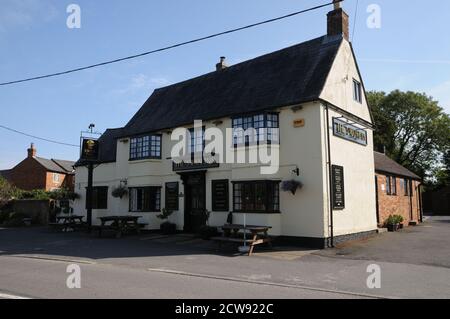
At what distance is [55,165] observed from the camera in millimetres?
52125

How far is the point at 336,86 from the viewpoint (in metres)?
16.9

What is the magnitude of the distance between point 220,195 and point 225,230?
2.08 meters

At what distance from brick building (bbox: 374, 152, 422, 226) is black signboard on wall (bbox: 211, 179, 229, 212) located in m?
9.02

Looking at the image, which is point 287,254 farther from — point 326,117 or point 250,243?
point 326,117

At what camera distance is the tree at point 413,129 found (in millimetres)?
49219

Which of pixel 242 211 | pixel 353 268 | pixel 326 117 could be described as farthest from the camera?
pixel 242 211

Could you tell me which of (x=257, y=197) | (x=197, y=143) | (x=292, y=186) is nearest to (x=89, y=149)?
(x=197, y=143)

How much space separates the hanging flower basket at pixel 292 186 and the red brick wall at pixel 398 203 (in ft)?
27.3

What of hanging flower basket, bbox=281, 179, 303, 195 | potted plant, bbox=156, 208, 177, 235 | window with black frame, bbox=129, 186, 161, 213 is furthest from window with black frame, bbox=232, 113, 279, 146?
window with black frame, bbox=129, 186, 161, 213

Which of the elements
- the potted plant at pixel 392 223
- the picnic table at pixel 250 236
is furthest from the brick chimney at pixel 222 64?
the potted plant at pixel 392 223

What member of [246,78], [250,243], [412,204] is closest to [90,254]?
[250,243]

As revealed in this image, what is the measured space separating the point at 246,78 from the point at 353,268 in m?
11.9

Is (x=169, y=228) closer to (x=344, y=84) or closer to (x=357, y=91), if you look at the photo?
(x=344, y=84)

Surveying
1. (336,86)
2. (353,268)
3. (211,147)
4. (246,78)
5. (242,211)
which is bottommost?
(353,268)
